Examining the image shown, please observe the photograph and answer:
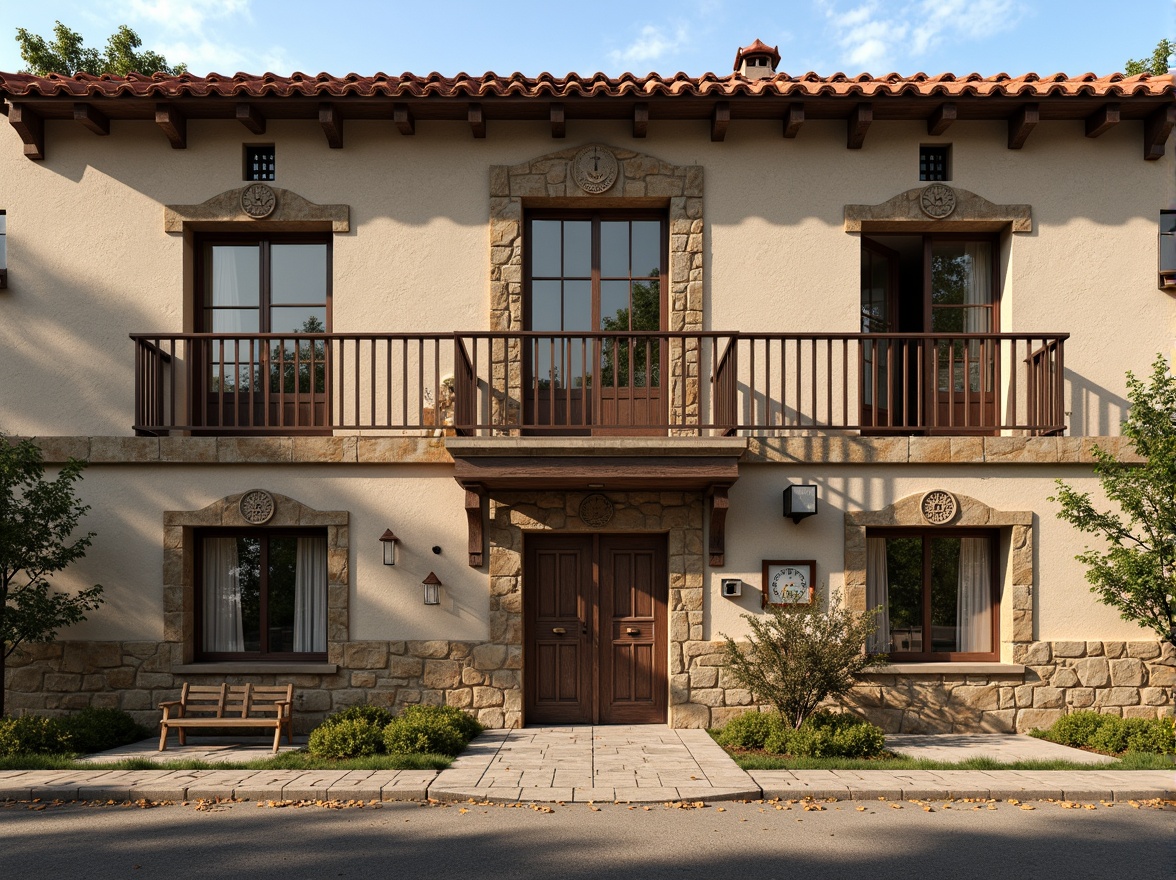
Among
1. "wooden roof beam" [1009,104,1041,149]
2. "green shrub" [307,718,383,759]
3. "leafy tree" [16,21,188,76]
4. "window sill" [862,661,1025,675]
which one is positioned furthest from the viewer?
"leafy tree" [16,21,188,76]

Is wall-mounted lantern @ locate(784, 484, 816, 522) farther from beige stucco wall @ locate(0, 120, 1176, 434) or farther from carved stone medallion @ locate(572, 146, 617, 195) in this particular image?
carved stone medallion @ locate(572, 146, 617, 195)

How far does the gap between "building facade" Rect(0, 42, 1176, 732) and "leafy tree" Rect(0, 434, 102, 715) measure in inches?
14.2

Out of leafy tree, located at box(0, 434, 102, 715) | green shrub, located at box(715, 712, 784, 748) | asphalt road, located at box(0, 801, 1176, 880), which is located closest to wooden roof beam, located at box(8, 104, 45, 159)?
leafy tree, located at box(0, 434, 102, 715)

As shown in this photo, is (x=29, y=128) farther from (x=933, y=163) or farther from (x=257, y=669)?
(x=933, y=163)

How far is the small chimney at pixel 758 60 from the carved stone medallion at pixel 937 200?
8.75 ft

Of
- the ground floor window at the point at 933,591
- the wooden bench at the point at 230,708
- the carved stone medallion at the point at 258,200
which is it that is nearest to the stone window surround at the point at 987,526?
the ground floor window at the point at 933,591

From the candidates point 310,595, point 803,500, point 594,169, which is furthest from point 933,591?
A: point 310,595

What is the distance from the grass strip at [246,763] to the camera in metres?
7.71

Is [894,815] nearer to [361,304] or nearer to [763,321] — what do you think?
[763,321]

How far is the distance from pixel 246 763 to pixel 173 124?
692 centimetres

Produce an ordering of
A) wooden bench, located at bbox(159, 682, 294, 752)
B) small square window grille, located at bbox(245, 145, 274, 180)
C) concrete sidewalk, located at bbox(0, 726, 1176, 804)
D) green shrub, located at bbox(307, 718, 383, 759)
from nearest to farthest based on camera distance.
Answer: concrete sidewalk, located at bbox(0, 726, 1176, 804) → green shrub, located at bbox(307, 718, 383, 759) → wooden bench, located at bbox(159, 682, 294, 752) → small square window grille, located at bbox(245, 145, 274, 180)

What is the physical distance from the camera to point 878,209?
1002 centimetres

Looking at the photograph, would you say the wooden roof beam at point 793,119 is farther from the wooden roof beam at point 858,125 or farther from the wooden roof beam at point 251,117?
the wooden roof beam at point 251,117

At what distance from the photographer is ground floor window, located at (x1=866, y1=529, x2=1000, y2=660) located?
9641mm
